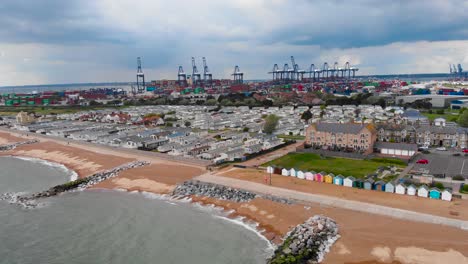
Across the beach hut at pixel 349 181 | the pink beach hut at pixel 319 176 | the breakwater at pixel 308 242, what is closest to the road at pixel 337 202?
the breakwater at pixel 308 242

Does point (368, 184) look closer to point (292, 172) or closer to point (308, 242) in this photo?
point (292, 172)

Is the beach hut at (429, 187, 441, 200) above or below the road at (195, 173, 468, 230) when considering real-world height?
above

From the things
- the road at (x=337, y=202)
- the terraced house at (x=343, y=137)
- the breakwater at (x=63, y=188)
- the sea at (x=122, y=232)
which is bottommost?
the sea at (x=122, y=232)

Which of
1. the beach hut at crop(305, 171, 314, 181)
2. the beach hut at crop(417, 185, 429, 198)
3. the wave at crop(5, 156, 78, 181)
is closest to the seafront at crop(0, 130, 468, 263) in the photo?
the wave at crop(5, 156, 78, 181)

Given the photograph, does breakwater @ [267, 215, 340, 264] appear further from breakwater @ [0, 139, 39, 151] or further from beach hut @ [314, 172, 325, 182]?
breakwater @ [0, 139, 39, 151]

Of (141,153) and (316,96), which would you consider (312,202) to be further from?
(316,96)

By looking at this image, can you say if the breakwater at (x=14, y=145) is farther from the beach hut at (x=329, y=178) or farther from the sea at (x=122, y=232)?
the beach hut at (x=329, y=178)

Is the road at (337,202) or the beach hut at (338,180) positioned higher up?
the beach hut at (338,180)
